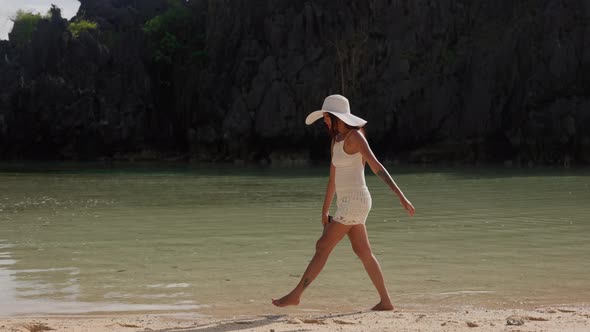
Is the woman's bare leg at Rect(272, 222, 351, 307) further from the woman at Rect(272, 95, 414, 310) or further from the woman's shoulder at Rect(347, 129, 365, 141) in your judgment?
the woman's shoulder at Rect(347, 129, 365, 141)

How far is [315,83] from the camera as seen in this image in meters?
42.6

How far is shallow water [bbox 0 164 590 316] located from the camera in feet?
21.7

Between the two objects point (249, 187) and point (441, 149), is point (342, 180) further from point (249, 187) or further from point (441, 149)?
point (441, 149)

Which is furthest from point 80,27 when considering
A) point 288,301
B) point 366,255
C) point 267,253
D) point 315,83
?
point 366,255

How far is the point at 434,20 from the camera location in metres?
41.9

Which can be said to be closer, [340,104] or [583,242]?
[340,104]

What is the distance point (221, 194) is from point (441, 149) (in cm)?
2391

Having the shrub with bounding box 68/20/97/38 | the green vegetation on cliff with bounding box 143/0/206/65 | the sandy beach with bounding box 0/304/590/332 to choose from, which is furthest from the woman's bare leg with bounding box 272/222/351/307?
the shrub with bounding box 68/20/97/38

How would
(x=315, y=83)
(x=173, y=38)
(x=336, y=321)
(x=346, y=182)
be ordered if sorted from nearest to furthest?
(x=336, y=321), (x=346, y=182), (x=315, y=83), (x=173, y=38)

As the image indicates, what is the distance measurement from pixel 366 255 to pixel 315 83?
37.3 meters

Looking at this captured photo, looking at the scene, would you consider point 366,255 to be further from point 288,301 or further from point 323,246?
point 288,301

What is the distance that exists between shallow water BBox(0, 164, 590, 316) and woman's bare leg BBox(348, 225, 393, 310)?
1.89 feet

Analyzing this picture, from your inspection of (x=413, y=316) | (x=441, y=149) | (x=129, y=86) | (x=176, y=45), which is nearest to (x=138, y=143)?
(x=129, y=86)

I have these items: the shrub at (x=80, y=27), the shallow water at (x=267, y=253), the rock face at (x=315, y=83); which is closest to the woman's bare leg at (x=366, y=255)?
the shallow water at (x=267, y=253)
